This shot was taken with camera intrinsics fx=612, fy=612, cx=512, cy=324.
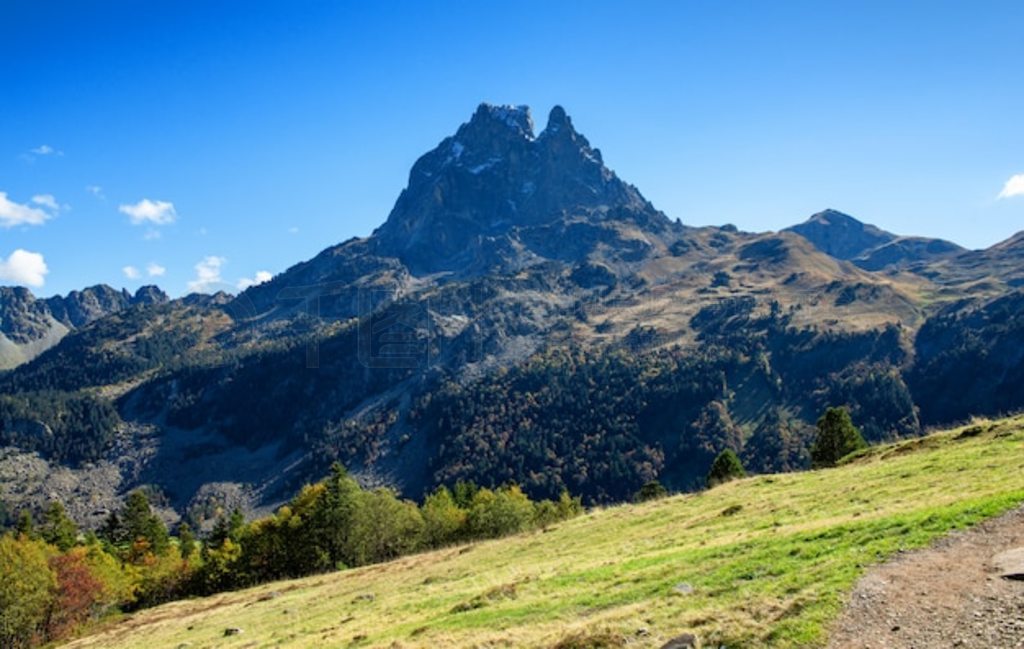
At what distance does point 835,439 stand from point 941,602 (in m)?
68.8

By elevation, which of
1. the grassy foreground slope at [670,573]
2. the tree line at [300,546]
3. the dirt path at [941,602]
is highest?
the dirt path at [941,602]

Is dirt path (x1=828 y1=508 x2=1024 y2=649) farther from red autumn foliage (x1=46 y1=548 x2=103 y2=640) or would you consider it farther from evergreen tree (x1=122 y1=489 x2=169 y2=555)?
evergreen tree (x1=122 y1=489 x2=169 y2=555)

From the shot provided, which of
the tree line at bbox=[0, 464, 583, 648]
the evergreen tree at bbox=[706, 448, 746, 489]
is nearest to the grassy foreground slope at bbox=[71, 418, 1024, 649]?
the tree line at bbox=[0, 464, 583, 648]

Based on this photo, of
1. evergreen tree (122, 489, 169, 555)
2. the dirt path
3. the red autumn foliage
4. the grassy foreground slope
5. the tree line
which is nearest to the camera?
the dirt path

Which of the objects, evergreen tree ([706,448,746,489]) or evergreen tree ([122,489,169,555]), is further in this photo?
evergreen tree ([122,489,169,555])

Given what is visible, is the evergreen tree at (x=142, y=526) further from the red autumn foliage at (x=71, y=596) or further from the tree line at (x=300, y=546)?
the red autumn foliage at (x=71, y=596)

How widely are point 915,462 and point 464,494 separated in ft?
301

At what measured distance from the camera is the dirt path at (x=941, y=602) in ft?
46.0

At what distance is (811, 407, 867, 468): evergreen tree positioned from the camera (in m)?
76.3

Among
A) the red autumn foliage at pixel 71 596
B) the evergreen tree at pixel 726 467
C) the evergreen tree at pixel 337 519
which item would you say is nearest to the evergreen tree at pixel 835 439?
the evergreen tree at pixel 726 467

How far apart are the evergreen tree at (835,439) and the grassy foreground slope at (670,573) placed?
2510 centimetres

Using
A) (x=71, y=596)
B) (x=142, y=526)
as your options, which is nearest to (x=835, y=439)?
(x=71, y=596)

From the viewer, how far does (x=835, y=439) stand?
7731 centimetres

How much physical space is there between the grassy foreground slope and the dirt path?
0.68 meters
